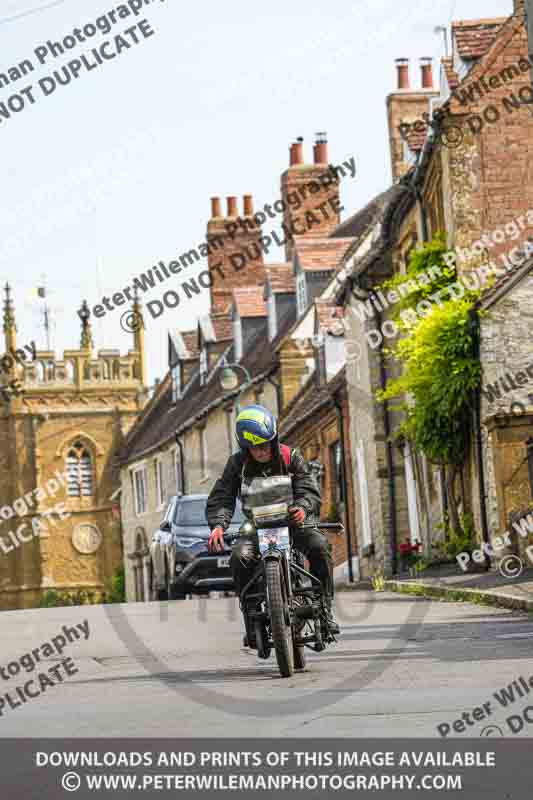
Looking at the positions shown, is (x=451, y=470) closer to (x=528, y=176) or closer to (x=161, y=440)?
(x=528, y=176)

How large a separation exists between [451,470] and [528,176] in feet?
16.8

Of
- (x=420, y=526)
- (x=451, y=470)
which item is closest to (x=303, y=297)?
(x=420, y=526)

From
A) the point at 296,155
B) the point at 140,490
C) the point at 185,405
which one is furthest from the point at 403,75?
the point at 140,490

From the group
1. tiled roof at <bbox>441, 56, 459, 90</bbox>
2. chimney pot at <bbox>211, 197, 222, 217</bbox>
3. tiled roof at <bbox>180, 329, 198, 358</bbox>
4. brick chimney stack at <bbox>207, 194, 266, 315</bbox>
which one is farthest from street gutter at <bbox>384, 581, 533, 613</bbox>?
tiled roof at <bbox>180, 329, 198, 358</bbox>

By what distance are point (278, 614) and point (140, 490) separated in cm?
5869

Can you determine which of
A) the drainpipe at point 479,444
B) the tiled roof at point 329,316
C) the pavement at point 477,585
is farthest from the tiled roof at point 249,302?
the drainpipe at point 479,444

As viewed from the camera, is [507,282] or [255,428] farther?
[507,282]

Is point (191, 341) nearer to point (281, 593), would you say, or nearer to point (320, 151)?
point (320, 151)

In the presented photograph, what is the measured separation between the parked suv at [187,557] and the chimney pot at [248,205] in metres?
30.5

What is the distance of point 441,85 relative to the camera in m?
30.6

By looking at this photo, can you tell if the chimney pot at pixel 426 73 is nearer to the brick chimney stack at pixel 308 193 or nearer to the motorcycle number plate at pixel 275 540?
the brick chimney stack at pixel 308 193

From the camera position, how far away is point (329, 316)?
42000 millimetres

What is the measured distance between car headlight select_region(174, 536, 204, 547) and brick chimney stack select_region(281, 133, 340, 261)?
22741mm

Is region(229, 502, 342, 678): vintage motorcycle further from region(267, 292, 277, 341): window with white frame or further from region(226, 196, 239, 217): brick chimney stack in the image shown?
region(226, 196, 239, 217): brick chimney stack
